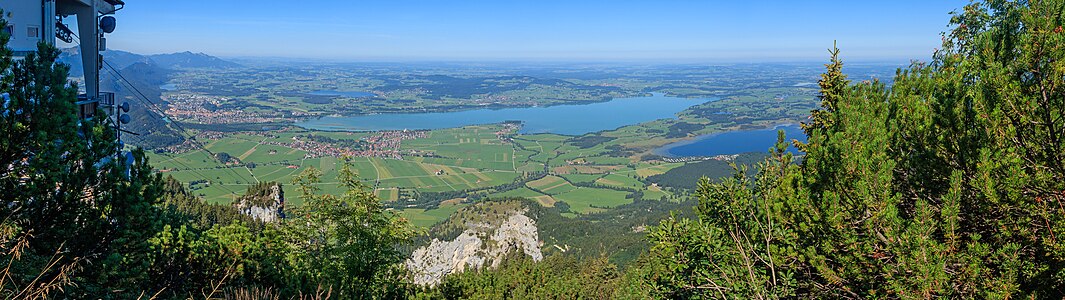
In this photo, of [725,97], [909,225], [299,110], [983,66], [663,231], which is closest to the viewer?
[909,225]

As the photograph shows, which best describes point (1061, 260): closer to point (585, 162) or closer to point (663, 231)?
point (663, 231)

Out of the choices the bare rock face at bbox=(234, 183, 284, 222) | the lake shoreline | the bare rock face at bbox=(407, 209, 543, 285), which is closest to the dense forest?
the bare rock face at bbox=(234, 183, 284, 222)

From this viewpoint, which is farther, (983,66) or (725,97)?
(725,97)

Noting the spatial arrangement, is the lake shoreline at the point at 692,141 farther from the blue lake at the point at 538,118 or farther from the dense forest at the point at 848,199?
the dense forest at the point at 848,199

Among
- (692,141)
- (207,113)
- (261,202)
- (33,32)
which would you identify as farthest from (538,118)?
(33,32)

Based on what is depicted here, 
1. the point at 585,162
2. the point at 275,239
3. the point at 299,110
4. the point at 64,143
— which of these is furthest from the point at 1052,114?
the point at 299,110

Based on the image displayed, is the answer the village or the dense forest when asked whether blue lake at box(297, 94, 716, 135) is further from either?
the dense forest

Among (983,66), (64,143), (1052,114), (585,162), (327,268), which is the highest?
(983,66)

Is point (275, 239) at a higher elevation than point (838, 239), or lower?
lower
